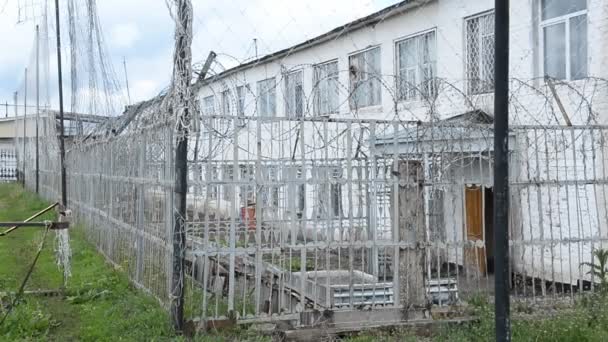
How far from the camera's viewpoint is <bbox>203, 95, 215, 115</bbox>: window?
20.7 feet

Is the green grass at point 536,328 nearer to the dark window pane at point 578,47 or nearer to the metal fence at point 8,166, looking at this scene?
the dark window pane at point 578,47

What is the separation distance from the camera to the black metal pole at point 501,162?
3.12m

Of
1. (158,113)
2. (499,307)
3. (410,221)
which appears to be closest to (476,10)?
(410,221)

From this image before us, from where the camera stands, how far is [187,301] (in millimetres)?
6223

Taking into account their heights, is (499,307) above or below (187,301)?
above

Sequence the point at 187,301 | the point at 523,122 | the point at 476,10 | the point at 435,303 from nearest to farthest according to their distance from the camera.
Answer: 1. the point at 187,301
2. the point at 435,303
3. the point at 523,122
4. the point at 476,10

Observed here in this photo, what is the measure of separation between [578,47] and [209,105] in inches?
210

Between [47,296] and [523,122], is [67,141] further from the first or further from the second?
[523,122]

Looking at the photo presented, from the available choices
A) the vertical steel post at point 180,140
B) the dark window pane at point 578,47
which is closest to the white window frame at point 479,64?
the dark window pane at point 578,47

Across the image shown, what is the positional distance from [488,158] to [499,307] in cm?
384

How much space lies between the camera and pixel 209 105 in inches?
284

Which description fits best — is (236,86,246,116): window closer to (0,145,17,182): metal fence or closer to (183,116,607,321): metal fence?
(183,116,607,321): metal fence

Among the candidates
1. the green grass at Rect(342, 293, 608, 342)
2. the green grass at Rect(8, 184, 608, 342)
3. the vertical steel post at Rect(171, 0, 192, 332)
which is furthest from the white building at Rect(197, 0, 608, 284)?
the green grass at Rect(8, 184, 608, 342)

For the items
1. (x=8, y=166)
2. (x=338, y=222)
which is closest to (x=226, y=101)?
(x=338, y=222)
